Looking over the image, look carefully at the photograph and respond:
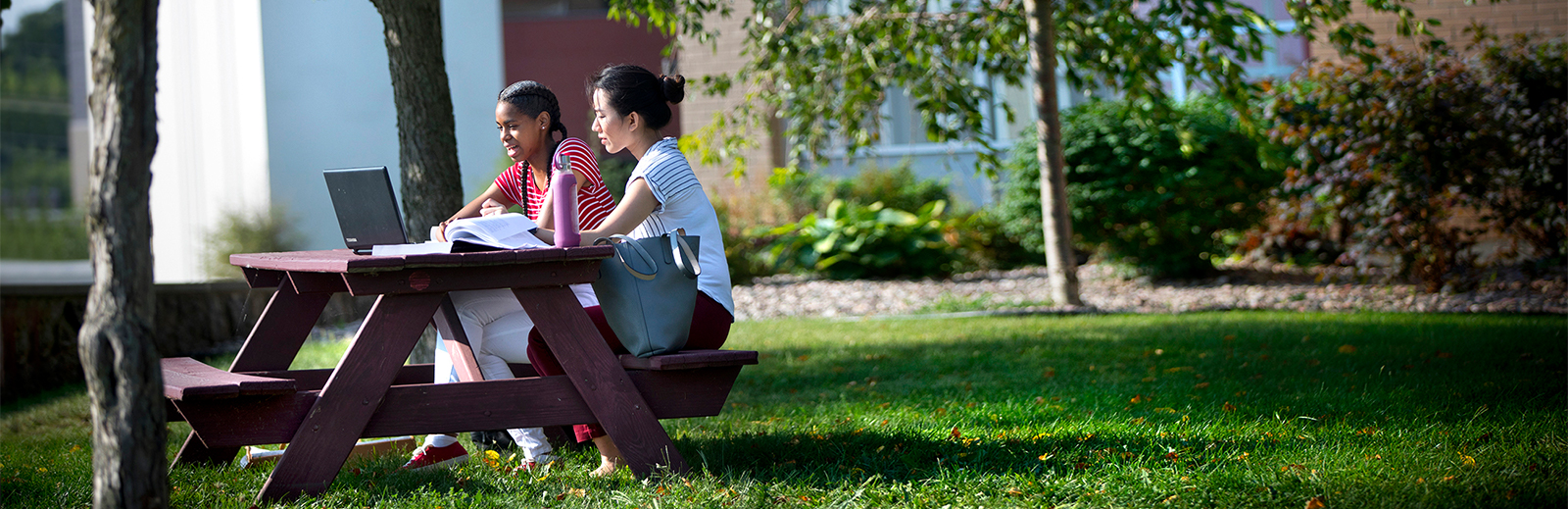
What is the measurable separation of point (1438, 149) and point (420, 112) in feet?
20.8

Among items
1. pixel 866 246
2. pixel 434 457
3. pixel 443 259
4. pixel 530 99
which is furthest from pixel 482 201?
pixel 866 246

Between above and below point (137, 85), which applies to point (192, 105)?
above

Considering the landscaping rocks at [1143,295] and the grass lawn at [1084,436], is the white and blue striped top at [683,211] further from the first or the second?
the landscaping rocks at [1143,295]

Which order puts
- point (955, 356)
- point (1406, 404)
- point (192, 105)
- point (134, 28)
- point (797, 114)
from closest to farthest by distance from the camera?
point (134, 28), point (1406, 404), point (955, 356), point (797, 114), point (192, 105)

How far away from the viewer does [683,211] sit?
9.92 ft

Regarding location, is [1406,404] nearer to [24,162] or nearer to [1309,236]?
[1309,236]

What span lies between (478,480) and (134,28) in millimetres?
1485

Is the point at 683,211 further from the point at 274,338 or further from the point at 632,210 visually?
the point at 274,338

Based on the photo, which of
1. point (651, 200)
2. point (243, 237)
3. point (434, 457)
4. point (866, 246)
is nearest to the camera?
point (651, 200)

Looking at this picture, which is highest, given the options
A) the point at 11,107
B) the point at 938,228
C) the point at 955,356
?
the point at 11,107

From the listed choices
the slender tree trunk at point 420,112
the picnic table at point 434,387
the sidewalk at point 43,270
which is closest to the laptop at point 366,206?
the picnic table at point 434,387

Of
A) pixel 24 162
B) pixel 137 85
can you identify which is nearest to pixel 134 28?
pixel 137 85

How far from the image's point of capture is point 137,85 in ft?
6.07

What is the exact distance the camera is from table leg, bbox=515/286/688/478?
2.73m
